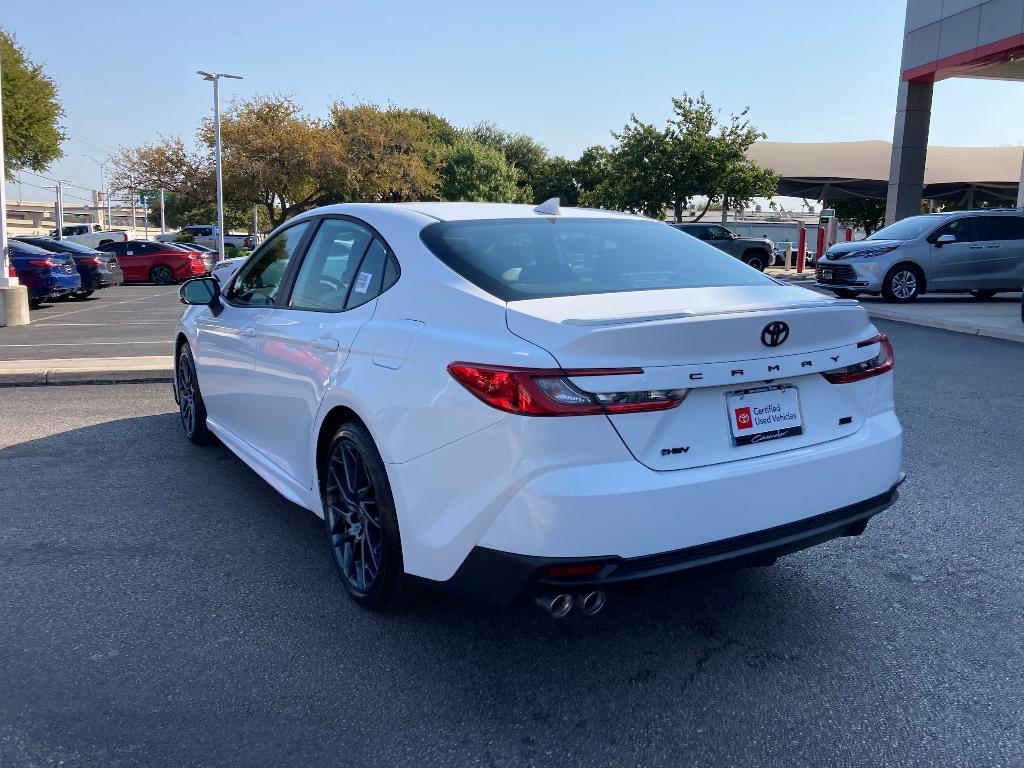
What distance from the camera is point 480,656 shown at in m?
3.29

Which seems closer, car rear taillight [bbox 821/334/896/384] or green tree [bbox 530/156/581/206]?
car rear taillight [bbox 821/334/896/384]

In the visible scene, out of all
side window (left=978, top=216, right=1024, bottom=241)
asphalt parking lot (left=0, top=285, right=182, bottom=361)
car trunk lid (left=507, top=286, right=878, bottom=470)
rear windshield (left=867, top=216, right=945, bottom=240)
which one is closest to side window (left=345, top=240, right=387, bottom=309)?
car trunk lid (left=507, top=286, right=878, bottom=470)

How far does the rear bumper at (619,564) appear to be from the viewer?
2.75 metres

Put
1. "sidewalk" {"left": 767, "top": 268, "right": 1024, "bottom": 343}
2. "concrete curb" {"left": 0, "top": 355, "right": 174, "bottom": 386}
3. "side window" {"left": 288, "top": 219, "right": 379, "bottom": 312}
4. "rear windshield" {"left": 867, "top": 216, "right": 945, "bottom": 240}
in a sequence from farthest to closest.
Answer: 1. "rear windshield" {"left": 867, "top": 216, "right": 945, "bottom": 240}
2. "sidewalk" {"left": 767, "top": 268, "right": 1024, "bottom": 343}
3. "concrete curb" {"left": 0, "top": 355, "right": 174, "bottom": 386}
4. "side window" {"left": 288, "top": 219, "right": 379, "bottom": 312}

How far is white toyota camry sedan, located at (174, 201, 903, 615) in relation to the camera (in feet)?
8.92

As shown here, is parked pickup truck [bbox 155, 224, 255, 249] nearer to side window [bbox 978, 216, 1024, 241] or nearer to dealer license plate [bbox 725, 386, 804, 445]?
side window [bbox 978, 216, 1024, 241]

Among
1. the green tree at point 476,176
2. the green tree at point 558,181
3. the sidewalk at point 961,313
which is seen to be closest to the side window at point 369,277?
the sidewalk at point 961,313

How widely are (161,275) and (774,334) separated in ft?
94.5

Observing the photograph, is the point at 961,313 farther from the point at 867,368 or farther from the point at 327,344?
the point at 327,344

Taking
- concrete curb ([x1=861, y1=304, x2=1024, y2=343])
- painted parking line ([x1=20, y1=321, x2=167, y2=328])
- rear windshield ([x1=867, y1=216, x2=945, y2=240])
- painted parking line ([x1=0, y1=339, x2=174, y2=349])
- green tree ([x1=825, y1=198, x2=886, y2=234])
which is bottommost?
painted parking line ([x1=20, y1=321, x2=167, y2=328])

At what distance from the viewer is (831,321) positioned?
3219mm

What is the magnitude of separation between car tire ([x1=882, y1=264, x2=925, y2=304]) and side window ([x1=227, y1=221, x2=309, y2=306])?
49.8 feet

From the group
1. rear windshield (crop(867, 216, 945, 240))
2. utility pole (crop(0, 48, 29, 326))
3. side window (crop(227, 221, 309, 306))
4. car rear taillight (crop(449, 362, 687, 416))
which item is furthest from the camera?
rear windshield (crop(867, 216, 945, 240))

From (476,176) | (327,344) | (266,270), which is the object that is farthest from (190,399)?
(476,176)
